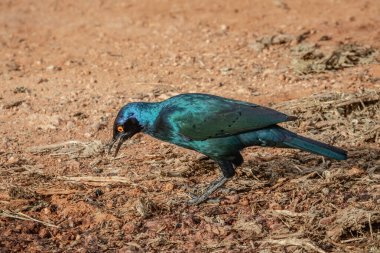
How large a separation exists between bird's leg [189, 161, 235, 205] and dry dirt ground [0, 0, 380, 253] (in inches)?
3.8

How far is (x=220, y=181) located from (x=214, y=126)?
0.49 meters

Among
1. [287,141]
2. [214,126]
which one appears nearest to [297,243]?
[287,141]

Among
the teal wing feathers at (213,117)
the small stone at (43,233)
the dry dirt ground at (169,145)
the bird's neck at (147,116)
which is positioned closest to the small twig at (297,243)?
the dry dirt ground at (169,145)

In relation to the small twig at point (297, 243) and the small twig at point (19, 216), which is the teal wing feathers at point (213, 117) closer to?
the small twig at point (297, 243)

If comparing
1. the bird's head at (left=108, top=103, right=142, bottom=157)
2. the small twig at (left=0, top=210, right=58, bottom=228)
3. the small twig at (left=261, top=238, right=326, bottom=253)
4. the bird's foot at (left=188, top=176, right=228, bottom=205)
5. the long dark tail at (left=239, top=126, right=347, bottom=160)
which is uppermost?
the bird's head at (left=108, top=103, right=142, bottom=157)

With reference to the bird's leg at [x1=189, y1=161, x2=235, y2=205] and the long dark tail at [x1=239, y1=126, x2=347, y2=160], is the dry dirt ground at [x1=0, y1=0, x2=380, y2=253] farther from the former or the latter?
the long dark tail at [x1=239, y1=126, x2=347, y2=160]

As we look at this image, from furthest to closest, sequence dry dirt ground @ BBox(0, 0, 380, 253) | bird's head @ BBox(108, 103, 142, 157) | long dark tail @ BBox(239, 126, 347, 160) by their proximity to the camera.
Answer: bird's head @ BBox(108, 103, 142, 157), long dark tail @ BBox(239, 126, 347, 160), dry dirt ground @ BBox(0, 0, 380, 253)

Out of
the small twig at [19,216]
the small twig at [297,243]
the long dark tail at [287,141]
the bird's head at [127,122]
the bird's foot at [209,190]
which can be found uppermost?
the bird's head at [127,122]

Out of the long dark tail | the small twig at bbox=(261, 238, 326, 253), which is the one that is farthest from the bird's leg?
the small twig at bbox=(261, 238, 326, 253)

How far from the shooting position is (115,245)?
5.57 metres

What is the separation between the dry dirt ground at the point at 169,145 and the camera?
5688mm

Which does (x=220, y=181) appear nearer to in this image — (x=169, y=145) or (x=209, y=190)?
(x=209, y=190)

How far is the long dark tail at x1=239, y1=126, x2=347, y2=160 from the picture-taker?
19.1 ft

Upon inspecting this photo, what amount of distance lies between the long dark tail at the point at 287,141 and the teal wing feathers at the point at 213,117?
9 centimetres
